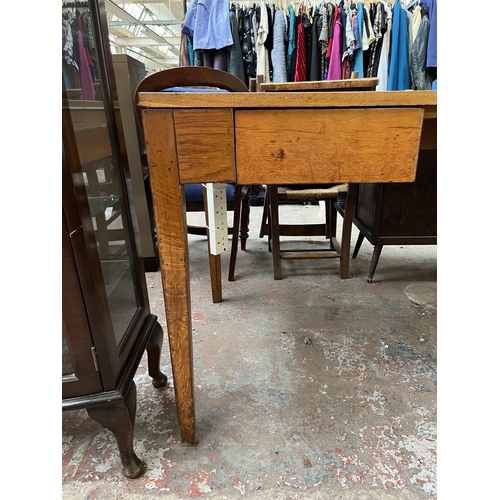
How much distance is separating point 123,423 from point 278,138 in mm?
750

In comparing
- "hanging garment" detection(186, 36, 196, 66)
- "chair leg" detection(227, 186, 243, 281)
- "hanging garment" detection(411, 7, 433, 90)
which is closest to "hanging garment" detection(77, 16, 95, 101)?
"chair leg" detection(227, 186, 243, 281)

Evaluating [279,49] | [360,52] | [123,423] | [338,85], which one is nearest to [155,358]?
[123,423]

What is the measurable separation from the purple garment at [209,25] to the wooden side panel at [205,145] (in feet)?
9.10

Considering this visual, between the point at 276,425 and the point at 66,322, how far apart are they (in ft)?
2.15

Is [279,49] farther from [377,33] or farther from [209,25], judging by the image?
[377,33]

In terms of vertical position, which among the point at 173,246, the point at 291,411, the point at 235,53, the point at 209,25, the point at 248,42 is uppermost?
the point at 209,25

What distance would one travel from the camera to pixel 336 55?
3113mm

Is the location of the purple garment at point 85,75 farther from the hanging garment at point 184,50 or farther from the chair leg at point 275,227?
the hanging garment at point 184,50

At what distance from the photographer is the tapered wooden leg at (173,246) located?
0.67m

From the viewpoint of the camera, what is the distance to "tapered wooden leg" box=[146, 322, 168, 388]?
1138mm

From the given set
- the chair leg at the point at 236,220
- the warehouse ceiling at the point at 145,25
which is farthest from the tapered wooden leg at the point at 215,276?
the warehouse ceiling at the point at 145,25

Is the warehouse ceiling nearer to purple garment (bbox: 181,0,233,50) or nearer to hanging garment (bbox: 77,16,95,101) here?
purple garment (bbox: 181,0,233,50)

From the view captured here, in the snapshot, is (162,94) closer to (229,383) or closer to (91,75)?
(91,75)

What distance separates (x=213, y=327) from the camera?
1.57 m
